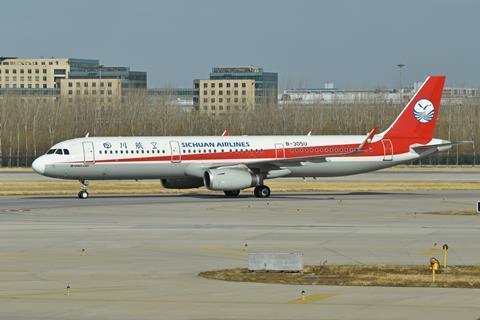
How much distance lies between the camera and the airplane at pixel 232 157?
62062 millimetres

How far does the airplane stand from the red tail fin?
0.21 feet

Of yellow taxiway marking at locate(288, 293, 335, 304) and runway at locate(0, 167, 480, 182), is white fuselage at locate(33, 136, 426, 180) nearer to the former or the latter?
runway at locate(0, 167, 480, 182)

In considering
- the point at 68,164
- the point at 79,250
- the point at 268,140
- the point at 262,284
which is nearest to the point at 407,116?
the point at 268,140

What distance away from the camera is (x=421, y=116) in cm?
6825

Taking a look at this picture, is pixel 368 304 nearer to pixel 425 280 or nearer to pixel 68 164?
pixel 425 280

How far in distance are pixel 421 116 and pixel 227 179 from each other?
48.7 feet

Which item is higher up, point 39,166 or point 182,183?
point 39,166

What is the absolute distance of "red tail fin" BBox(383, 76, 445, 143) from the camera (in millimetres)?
67562

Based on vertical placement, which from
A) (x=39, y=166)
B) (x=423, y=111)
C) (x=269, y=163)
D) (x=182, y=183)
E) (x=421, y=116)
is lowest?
(x=182, y=183)

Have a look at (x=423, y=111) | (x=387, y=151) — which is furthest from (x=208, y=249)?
(x=423, y=111)

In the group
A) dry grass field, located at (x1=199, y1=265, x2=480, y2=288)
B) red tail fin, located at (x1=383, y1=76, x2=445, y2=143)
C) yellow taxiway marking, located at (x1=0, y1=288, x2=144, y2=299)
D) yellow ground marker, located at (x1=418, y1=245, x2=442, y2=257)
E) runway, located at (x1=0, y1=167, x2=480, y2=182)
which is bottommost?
runway, located at (x1=0, y1=167, x2=480, y2=182)

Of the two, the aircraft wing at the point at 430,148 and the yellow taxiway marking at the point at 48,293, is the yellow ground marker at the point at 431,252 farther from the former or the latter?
the aircraft wing at the point at 430,148

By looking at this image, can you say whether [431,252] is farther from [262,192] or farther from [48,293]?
[262,192]

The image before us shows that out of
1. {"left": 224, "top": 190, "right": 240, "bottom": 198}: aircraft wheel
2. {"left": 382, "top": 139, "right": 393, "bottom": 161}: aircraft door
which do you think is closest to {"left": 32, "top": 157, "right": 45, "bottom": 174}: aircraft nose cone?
{"left": 224, "top": 190, "right": 240, "bottom": 198}: aircraft wheel
